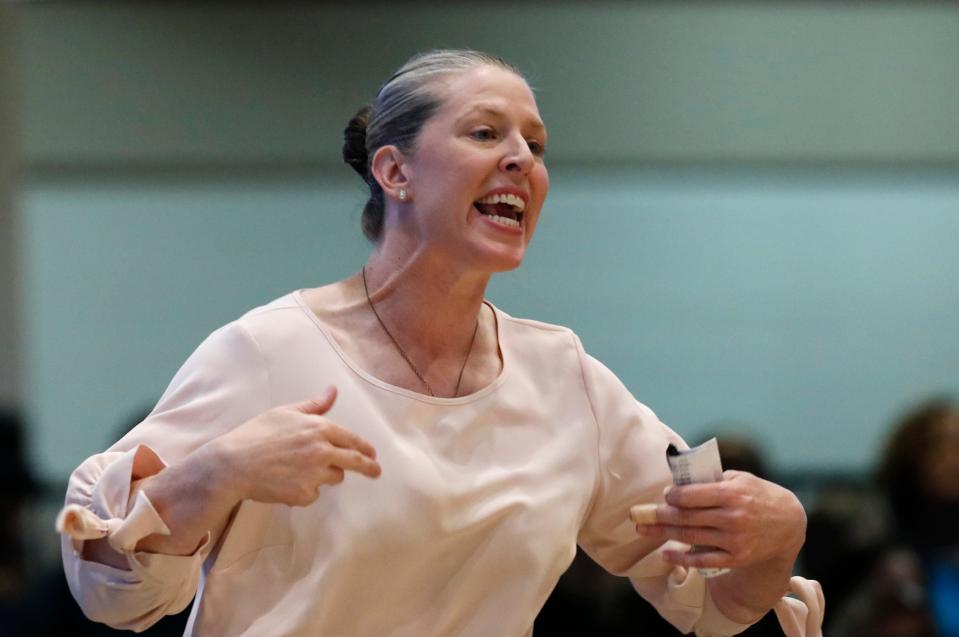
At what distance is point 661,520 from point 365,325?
463mm

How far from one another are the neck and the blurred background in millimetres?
2829

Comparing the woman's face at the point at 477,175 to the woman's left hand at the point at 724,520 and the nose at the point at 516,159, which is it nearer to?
the nose at the point at 516,159

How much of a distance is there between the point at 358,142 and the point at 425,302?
0.26m

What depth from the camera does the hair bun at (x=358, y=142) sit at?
209 centimetres

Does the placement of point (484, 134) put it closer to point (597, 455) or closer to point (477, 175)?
point (477, 175)

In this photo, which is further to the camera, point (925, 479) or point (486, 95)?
point (925, 479)

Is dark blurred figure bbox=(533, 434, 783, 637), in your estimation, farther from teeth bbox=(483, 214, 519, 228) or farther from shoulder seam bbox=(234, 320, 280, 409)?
→ shoulder seam bbox=(234, 320, 280, 409)

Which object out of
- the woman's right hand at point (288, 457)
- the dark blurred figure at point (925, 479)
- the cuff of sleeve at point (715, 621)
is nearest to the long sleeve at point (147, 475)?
the woman's right hand at point (288, 457)

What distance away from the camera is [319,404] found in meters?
1.73

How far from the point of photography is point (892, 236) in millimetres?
4918

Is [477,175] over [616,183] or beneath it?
over

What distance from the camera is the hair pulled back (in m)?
1.98

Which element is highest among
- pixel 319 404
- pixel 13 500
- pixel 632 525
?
pixel 319 404

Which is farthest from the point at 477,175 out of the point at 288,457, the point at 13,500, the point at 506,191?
the point at 13,500
